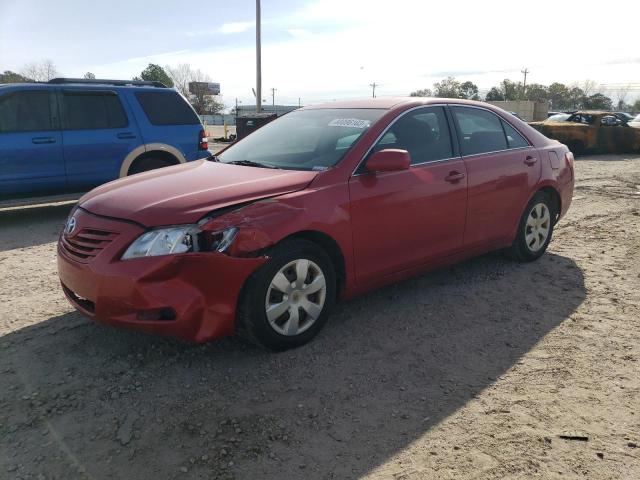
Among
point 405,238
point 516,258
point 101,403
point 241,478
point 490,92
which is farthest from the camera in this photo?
point 490,92

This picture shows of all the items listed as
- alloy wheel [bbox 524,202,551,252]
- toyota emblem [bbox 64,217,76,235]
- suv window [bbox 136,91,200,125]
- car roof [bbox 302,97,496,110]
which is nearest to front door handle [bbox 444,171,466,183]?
car roof [bbox 302,97,496,110]

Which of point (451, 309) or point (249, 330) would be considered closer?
point (249, 330)

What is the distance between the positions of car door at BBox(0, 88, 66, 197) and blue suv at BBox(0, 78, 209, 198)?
1 cm

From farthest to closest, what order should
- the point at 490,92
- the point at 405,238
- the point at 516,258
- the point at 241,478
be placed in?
the point at 490,92 → the point at 516,258 → the point at 405,238 → the point at 241,478

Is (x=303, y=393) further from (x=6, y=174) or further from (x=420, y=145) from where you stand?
(x=6, y=174)

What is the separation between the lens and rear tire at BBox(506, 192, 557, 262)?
205 inches

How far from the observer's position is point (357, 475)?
94.0 inches

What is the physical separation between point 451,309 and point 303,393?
5.53ft

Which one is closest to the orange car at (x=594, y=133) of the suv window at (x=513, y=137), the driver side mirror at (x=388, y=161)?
the suv window at (x=513, y=137)

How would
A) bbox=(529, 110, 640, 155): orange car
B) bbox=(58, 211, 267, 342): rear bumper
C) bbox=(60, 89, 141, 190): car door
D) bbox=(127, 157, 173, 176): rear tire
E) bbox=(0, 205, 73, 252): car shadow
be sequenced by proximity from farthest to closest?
bbox=(529, 110, 640, 155): orange car
bbox=(127, 157, 173, 176): rear tire
bbox=(60, 89, 141, 190): car door
bbox=(0, 205, 73, 252): car shadow
bbox=(58, 211, 267, 342): rear bumper

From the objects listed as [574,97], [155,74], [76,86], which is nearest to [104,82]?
[76,86]

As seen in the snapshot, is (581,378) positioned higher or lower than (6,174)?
lower

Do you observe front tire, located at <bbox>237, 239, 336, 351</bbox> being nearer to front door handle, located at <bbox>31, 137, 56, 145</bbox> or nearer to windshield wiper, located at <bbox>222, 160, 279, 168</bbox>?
windshield wiper, located at <bbox>222, 160, 279, 168</bbox>

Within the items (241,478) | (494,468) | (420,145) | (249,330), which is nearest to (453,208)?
(420,145)
